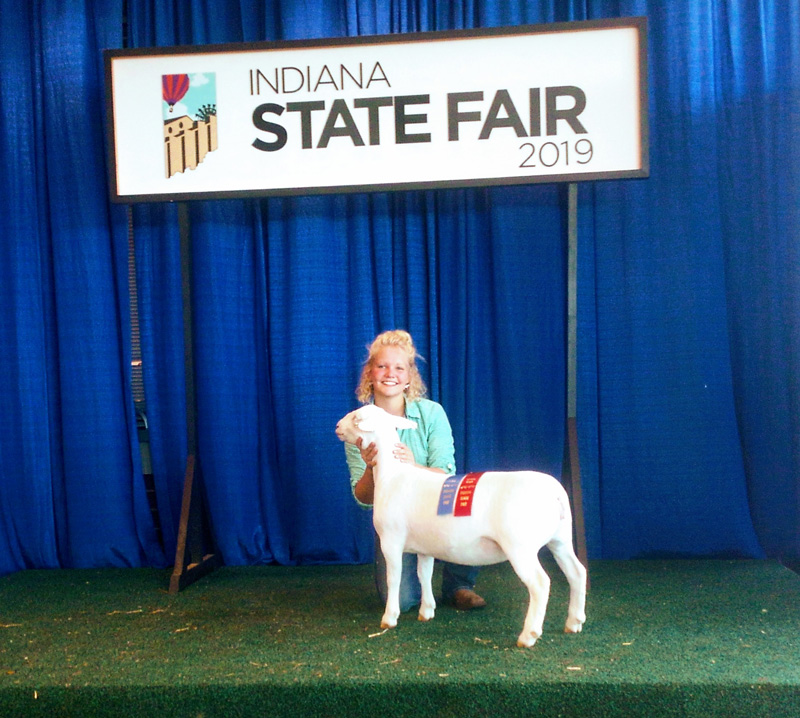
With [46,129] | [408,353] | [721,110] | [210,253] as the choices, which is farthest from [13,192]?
[721,110]

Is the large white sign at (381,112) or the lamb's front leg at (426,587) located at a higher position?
the large white sign at (381,112)

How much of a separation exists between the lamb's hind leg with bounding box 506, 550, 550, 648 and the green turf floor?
47 mm

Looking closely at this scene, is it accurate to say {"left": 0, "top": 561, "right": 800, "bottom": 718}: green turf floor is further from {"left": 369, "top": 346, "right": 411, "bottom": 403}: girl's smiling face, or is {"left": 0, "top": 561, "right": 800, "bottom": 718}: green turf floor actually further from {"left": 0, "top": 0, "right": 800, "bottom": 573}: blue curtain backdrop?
{"left": 369, "top": 346, "right": 411, "bottom": 403}: girl's smiling face

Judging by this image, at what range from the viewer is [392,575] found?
6.51 ft

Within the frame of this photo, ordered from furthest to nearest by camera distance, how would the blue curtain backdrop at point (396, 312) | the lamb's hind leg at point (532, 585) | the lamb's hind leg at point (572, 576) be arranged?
the blue curtain backdrop at point (396, 312), the lamb's hind leg at point (572, 576), the lamb's hind leg at point (532, 585)

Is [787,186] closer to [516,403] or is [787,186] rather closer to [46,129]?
[516,403]

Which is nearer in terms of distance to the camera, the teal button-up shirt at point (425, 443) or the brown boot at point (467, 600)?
the brown boot at point (467, 600)

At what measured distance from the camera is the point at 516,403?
288 cm

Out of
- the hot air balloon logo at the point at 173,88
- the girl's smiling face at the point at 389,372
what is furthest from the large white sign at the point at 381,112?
the girl's smiling face at the point at 389,372

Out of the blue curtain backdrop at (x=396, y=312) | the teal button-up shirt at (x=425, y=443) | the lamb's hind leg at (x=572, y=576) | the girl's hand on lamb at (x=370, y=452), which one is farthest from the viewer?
the blue curtain backdrop at (x=396, y=312)

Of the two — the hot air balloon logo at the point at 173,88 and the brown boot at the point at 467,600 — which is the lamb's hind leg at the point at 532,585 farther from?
the hot air balloon logo at the point at 173,88

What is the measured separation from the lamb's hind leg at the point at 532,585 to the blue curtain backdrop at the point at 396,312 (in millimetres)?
1072

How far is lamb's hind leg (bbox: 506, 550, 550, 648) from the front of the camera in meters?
1.80

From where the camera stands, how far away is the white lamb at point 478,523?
5.91ft
